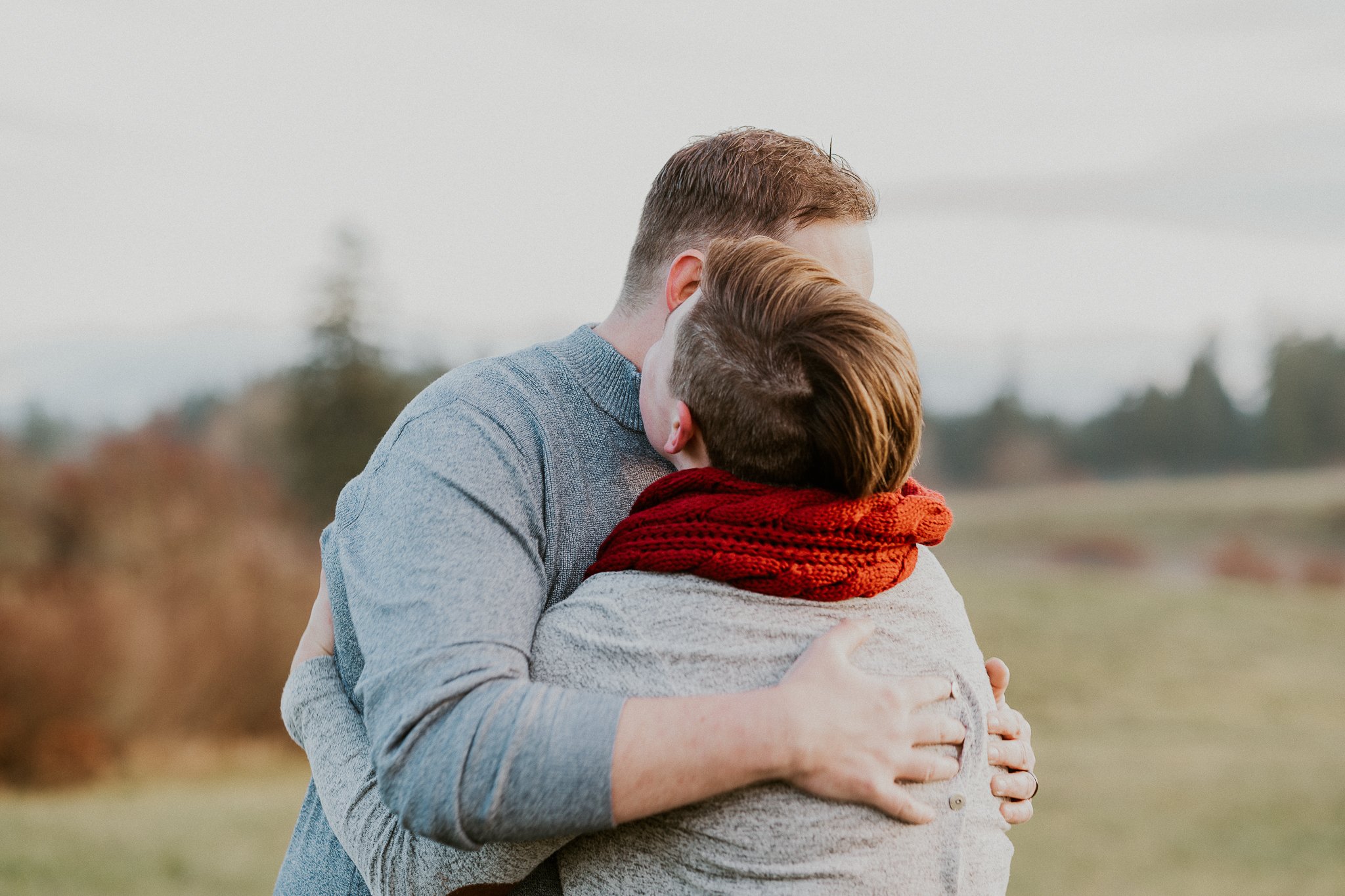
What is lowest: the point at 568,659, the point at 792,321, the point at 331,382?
the point at 331,382

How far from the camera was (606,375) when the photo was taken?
164 centimetres

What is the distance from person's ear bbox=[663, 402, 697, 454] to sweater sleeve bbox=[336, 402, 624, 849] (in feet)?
0.73

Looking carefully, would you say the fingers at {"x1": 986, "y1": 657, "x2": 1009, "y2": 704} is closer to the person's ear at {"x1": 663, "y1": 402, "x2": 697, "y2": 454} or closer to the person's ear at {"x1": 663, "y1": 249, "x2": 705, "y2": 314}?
the person's ear at {"x1": 663, "y1": 402, "x2": 697, "y2": 454}

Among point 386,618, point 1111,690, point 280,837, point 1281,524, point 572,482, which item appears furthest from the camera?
point 1281,524

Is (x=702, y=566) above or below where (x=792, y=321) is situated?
below

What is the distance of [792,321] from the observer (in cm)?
124

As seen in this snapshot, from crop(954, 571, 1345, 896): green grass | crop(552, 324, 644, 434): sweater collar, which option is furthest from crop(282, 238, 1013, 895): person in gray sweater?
crop(954, 571, 1345, 896): green grass

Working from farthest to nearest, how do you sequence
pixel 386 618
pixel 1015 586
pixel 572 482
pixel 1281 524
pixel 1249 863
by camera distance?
pixel 1015 586 < pixel 1281 524 < pixel 1249 863 < pixel 572 482 < pixel 386 618

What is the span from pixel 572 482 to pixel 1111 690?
19.0 metres

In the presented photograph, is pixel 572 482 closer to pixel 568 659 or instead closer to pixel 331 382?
pixel 568 659

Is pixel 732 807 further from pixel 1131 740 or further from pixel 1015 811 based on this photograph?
pixel 1131 740

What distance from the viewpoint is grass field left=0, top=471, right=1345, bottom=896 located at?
33.0ft

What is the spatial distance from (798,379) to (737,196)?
61 centimetres

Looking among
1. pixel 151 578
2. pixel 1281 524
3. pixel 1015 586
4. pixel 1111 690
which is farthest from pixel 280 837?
pixel 1281 524
